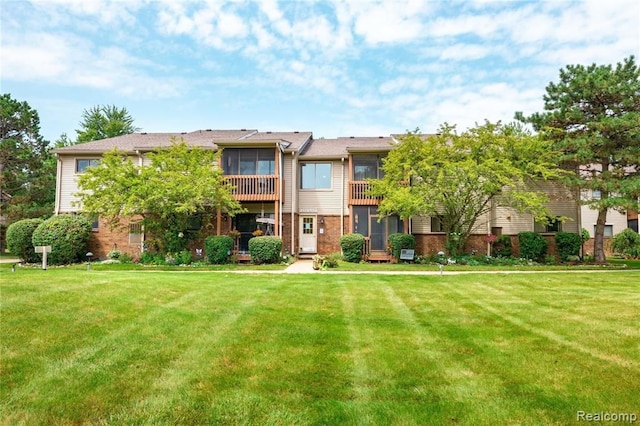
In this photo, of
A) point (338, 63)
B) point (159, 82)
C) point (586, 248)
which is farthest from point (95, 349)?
point (586, 248)

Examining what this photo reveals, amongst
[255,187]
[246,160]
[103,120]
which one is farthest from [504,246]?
[103,120]

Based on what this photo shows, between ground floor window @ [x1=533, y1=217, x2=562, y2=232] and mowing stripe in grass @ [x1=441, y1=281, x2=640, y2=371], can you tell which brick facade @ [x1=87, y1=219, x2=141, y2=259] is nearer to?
mowing stripe in grass @ [x1=441, y1=281, x2=640, y2=371]

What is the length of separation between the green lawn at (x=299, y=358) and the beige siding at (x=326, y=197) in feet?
39.6

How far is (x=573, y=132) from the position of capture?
1609 cm

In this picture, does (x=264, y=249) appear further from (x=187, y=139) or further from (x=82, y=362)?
(x=82, y=362)

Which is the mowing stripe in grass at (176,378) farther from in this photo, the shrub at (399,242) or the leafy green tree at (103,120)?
the leafy green tree at (103,120)

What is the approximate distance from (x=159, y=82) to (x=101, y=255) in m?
Result: 9.03

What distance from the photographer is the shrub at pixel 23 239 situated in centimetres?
1673

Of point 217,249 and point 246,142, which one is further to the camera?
point 246,142

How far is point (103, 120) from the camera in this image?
37906mm

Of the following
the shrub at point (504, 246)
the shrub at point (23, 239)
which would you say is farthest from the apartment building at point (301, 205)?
the shrub at point (23, 239)

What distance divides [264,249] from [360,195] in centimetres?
540

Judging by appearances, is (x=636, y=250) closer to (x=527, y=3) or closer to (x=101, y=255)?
(x=527, y=3)
